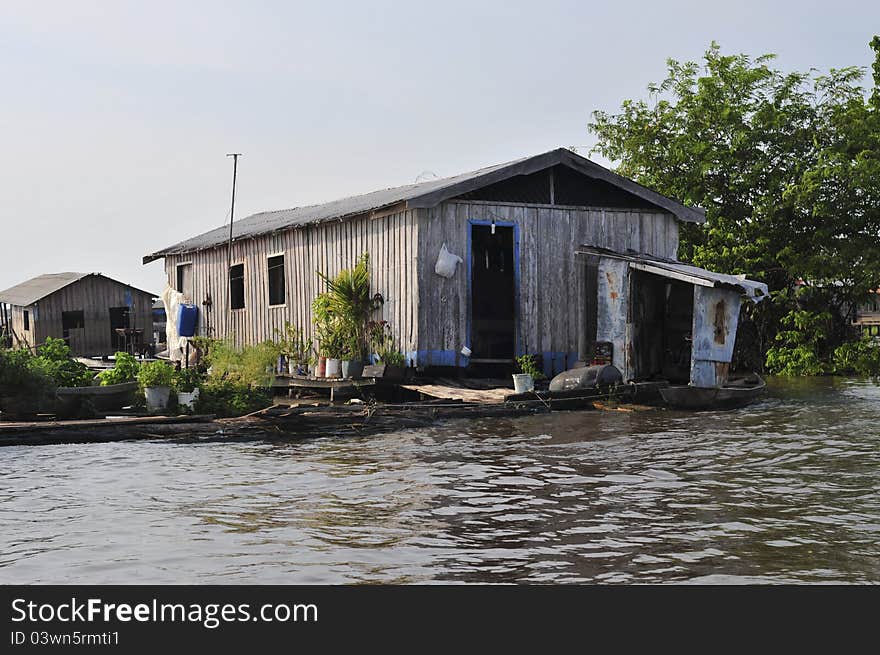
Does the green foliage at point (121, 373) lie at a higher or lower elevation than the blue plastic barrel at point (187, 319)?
lower

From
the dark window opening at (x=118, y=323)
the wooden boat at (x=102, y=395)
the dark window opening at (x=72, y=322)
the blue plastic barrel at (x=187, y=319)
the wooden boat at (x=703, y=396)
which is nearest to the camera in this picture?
the wooden boat at (x=102, y=395)

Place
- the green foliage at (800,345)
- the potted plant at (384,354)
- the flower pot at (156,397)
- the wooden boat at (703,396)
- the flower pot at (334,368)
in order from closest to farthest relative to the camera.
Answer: the flower pot at (156,397) → the wooden boat at (703,396) → the potted plant at (384,354) → the flower pot at (334,368) → the green foliage at (800,345)

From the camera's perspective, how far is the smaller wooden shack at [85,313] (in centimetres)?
3541

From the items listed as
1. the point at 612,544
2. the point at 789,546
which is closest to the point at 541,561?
the point at 612,544

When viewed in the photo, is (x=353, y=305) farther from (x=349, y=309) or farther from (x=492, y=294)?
(x=492, y=294)

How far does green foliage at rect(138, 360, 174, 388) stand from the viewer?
44.4 ft

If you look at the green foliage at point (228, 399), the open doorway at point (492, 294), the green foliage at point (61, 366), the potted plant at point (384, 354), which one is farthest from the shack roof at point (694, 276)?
the green foliage at point (61, 366)

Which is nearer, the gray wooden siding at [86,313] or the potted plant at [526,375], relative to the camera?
the potted plant at [526,375]

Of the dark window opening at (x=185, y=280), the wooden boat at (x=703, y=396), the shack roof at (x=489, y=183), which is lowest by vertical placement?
the wooden boat at (x=703, y=396)

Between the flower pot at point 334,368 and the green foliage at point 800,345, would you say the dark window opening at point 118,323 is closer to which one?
the flower pot at point 334,368

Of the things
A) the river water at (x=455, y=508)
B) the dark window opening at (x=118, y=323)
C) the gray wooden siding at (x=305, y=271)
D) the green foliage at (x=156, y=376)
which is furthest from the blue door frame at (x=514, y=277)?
the dark window opening at (x=118, y=323)

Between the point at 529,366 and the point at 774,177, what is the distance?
43.4 feet

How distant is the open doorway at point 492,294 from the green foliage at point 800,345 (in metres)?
9.16
